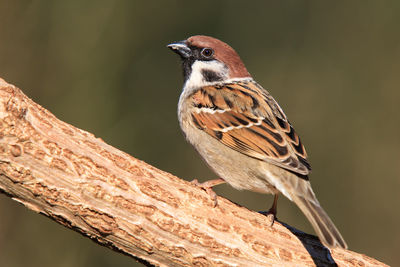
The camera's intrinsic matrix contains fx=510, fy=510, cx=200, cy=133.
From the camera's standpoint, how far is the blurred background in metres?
4.92

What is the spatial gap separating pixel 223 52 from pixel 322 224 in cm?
167

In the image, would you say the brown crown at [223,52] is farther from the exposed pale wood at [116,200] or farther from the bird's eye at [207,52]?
the exposed pale wood at [116,200]

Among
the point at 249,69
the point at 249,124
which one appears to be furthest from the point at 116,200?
the point at 249,69

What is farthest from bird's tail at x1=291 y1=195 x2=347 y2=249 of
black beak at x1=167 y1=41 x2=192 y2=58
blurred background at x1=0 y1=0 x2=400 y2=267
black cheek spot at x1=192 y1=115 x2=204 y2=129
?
blurred background at x1=0 y1=0 x2=400 y2=267

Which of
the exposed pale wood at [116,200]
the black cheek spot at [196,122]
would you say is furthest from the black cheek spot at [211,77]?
the exposed pale wood at [116,200]

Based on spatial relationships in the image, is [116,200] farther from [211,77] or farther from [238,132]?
[211,77]

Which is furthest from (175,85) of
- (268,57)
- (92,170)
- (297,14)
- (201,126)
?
(92,170)

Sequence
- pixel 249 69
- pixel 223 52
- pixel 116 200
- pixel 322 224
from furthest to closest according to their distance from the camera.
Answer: pixel 249 69, pixel 223 52, pixel 322 224, pixel 116 200

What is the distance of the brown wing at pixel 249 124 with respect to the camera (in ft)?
10.5

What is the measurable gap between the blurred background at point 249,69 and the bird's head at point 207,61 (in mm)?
1317

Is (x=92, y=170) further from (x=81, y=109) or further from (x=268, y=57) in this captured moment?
(x=268, y=57)

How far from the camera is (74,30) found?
519 centimetres

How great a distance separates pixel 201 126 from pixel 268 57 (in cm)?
253

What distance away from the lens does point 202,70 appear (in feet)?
13.1
